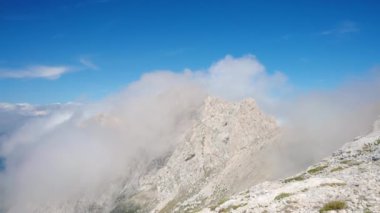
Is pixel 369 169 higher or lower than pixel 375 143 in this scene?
lower

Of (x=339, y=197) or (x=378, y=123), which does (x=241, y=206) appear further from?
(x=378, y=123)

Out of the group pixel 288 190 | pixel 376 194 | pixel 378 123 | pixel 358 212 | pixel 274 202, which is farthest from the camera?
pixel 378 123

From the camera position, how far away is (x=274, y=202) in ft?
130

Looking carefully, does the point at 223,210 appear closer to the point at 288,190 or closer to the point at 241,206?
the point at 241,206

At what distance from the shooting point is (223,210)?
4822cm

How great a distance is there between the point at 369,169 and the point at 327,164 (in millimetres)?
20221

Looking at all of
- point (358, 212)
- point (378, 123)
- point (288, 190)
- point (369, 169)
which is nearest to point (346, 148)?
point (369, 169)

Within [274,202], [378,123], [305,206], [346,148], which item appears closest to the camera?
[305,206]

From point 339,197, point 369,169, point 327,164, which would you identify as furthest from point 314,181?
point 327,164

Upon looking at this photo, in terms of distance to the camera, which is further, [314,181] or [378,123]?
[378,123]

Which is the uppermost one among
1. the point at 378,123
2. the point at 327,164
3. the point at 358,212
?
the point at 378,123

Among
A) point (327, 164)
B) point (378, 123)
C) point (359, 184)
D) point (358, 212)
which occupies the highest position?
point (378, 123)

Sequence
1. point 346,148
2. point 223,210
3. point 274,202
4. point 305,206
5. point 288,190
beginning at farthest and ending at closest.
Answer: point 346,148, point 223,210, point 288,190, point 274,202, point 305,206

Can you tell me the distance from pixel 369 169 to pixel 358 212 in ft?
62.1
